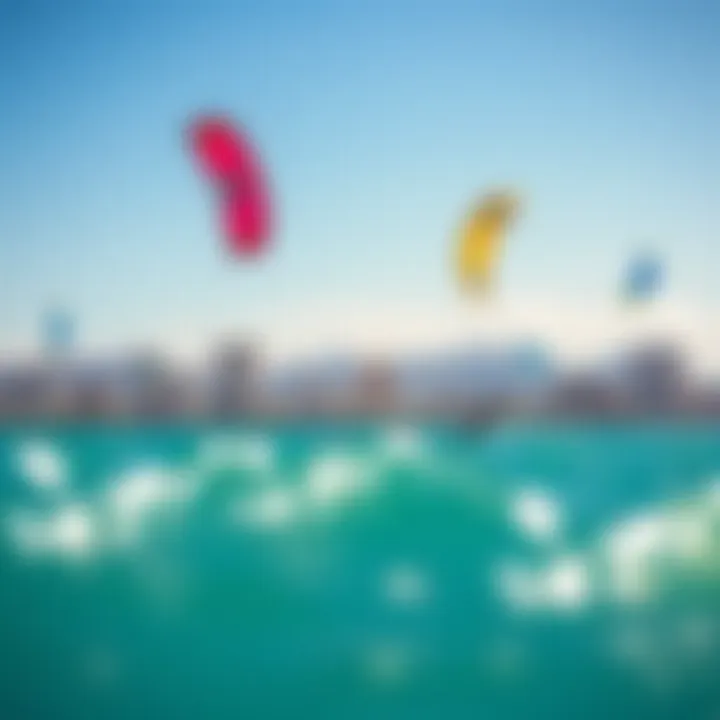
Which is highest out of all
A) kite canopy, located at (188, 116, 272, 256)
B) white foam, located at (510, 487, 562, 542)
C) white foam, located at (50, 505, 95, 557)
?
kite canopy, located at (188, 116, 272, 256)

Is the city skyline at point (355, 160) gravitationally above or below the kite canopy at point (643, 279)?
above

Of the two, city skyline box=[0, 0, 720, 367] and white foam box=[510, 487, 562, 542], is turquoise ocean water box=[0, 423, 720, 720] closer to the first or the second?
white foam box=[510, 487, 562, 542]

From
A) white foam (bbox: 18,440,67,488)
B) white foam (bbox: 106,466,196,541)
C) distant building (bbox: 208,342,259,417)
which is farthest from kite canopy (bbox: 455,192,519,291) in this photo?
white foam (bbox: 18,440,67,488)

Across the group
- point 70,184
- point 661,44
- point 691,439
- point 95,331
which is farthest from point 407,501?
point 661,44

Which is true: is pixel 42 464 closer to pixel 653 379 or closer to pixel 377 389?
pixel 377 389

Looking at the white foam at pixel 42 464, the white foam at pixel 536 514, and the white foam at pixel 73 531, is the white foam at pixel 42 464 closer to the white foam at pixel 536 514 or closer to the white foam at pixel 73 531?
the white foam at pixel 73 531

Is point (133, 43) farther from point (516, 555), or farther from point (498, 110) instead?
point (516, 555)

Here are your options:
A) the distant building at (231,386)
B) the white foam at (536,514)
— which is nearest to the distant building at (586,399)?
the white foam at (536,514)
